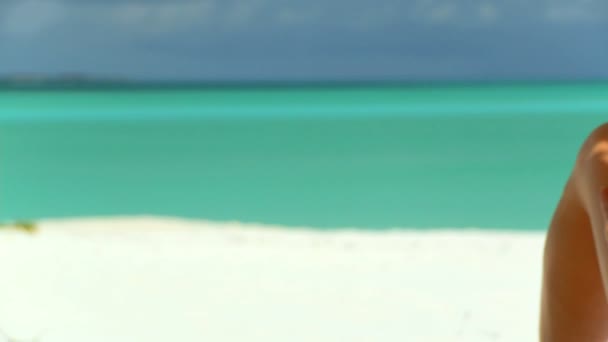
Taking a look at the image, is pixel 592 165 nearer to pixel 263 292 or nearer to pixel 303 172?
pixel 263 292

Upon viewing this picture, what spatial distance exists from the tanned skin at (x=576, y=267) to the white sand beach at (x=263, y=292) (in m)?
1.13

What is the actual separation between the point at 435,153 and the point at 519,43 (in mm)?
31630

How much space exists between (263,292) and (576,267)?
5.53 feet

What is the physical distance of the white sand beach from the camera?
6.62 feet

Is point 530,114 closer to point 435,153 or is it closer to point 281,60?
point 435,153

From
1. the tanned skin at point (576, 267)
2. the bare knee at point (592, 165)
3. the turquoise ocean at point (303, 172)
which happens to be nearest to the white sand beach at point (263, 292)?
the tanned skin at point (576, 267)

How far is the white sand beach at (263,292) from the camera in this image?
202cm

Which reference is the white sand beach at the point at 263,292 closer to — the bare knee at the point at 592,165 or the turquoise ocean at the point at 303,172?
the bare knee at the point at 592,165

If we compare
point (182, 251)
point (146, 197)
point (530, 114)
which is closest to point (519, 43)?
point (530, 114)

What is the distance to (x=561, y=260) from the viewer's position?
84 centimetres

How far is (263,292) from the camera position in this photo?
2459 mm

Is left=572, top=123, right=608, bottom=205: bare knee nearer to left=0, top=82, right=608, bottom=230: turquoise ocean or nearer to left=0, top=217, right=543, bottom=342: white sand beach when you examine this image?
left=0, top=217, right=543, bottom=342: white sand beach

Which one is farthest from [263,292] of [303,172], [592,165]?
[303,172]

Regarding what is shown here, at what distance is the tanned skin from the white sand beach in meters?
1.13
